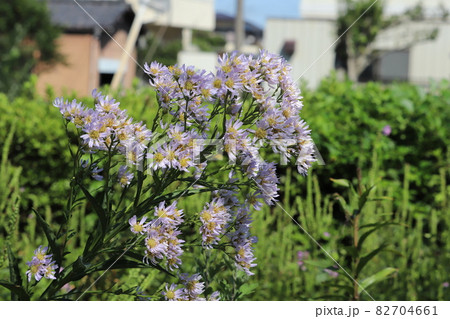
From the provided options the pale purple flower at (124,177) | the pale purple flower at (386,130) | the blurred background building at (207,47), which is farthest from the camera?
the blurred background building at (207,47)

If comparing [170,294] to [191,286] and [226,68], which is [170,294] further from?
[226,68]

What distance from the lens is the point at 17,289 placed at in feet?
4.48

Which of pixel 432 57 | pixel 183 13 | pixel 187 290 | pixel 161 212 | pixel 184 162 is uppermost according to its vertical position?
pixel 432 57

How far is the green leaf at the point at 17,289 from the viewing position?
134 centimetres

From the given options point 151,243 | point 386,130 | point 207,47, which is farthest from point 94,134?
point 207,47

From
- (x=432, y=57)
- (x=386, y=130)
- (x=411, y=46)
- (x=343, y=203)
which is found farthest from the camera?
(x=411, y=46)

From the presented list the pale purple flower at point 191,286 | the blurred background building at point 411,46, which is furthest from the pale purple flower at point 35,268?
the blurred background building at point 411,46

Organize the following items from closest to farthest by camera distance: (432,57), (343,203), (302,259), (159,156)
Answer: (159,156) < (343,203) < (302,259) < (432,57)

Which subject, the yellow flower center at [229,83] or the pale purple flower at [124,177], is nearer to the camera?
the yellow flower center at [229,83]

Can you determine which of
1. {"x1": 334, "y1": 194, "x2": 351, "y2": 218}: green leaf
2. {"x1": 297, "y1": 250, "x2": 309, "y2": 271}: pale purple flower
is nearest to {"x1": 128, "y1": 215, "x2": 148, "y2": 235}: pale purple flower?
{"x1": 334, "y1": 194, "x2": 351, "y2": 218}: green leaf

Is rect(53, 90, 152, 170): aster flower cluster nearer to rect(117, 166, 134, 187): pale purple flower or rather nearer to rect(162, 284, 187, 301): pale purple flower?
rect(117, 166, 134, 187): pale purple flower

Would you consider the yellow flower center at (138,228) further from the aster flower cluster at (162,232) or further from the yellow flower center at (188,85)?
Result: the yellow flower center at (188,85)

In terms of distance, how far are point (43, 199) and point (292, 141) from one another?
2916 millimetres

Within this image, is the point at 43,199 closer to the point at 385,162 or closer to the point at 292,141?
the point at 385,162
